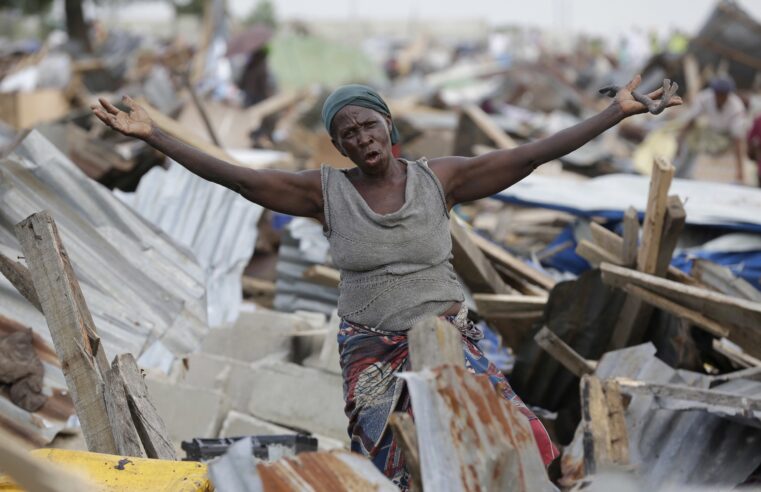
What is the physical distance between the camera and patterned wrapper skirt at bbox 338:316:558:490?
316 centimetres

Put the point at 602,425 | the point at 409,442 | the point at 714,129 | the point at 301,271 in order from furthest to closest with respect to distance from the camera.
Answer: the point at 714,129
the point at 301,271
the point at 602,425
the point at 409,442

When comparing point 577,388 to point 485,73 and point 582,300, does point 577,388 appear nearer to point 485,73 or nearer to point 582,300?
point 582,300

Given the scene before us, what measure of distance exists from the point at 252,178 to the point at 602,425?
1514 mm

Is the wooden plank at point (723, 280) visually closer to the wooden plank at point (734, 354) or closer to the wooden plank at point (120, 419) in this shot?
the wooden plank at point (734, 354)

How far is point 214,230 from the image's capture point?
21.5 feet

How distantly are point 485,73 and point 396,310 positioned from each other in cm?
2466

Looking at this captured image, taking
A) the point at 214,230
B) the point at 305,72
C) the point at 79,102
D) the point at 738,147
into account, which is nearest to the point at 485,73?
the point at 305,72

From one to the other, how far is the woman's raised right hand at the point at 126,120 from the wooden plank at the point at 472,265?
88.3 inches

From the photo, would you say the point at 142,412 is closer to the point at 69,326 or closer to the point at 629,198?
the point at 69,326

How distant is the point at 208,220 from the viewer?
21.7 feet

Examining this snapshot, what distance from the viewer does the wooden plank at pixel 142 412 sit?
321 cm

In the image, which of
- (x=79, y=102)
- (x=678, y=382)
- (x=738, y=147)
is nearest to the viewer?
(x=678, y=382)

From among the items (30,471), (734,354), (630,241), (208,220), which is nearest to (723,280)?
(734,354)

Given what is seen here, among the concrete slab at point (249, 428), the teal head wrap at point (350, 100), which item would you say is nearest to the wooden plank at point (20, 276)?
the teal head wrap at point (350, 100)
